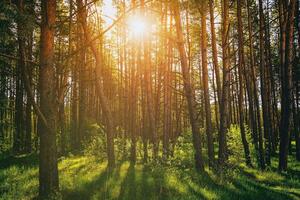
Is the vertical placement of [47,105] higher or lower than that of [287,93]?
lower

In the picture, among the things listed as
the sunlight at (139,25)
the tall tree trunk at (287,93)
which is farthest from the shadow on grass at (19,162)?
the tall tree trunk at (287,93)

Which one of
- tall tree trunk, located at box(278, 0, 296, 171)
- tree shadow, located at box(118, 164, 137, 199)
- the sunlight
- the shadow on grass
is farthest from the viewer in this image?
the sunlight

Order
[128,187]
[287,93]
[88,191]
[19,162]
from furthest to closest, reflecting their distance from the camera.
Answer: [19,162] < [287,93] < [128,187] < [88,191]

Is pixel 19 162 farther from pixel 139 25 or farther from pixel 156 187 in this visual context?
pixel 156 187

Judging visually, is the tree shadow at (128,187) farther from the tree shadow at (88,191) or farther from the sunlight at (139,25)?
the sunlight at (139,25)

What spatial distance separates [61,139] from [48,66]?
12.7m

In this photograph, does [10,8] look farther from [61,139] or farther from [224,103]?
[61,139]

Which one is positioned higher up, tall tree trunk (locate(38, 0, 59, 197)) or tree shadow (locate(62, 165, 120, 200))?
tall tree trunk (locate(38, 0, 59, 197))

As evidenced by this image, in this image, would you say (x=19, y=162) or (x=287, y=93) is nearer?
(x=287, y=93)

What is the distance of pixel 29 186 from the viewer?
24.5 feet

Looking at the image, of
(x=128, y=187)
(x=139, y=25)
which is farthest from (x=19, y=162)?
(x=139, y=25)

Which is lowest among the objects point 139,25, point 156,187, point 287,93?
point 156,187

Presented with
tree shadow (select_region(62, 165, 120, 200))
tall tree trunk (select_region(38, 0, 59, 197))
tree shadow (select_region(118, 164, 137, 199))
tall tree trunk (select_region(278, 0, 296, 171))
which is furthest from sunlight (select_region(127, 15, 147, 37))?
tree shadow (select_region(62, 165, 120, 200))

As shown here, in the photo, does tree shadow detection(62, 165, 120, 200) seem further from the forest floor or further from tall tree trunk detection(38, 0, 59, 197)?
tall tree trunk detection(38, 0, 59, 197)
